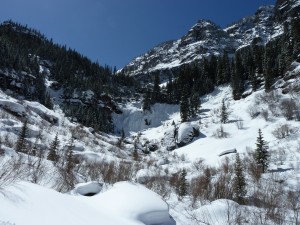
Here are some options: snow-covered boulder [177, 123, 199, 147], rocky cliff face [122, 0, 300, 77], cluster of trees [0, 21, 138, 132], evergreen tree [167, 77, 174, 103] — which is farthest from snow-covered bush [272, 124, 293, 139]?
rocky cliff face [122, 0, 300, 77]

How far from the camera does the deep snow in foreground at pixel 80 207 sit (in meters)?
3.06

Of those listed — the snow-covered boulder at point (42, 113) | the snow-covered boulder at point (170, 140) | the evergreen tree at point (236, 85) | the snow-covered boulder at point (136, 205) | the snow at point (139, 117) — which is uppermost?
the evergreen tree at point (236, 85)

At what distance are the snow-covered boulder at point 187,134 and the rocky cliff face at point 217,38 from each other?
6604cm

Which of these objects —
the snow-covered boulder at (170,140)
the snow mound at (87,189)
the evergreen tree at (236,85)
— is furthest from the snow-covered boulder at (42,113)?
the evergreen tree at (236,85)

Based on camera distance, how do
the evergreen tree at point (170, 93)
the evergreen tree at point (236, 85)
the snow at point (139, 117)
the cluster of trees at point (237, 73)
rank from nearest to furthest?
the cluster of trees at point (237, 73), the evergreen tree at point (236, 85), the snow at point (139, 117), the evergreen tree at point (170, 93)

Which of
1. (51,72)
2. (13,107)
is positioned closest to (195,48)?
(51,72)

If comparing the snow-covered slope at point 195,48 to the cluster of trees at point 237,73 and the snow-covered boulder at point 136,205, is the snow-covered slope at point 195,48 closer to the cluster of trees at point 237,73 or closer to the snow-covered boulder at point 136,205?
the cluster of trees at point 237,73

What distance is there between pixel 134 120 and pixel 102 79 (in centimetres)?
2529

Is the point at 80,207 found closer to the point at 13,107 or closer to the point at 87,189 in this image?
the point at 87,189

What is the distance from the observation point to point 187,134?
40406 millimetres

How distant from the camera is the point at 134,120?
62656mm

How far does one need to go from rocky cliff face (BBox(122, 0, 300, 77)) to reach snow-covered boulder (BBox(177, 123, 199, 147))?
66040mm

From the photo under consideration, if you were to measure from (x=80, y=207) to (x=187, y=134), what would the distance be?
36.9 m

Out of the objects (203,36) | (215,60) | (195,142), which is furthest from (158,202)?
(203,36)
